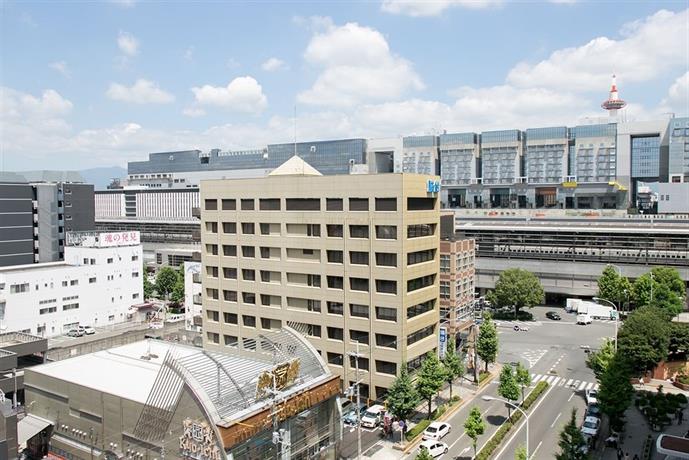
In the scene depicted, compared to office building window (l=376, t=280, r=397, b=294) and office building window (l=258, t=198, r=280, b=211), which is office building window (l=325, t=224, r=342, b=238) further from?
office building window (l=258, t=198, r=280, b=211)

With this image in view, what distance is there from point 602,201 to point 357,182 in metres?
136

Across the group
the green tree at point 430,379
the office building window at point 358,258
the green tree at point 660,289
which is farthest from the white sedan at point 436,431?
the green tree at point 660,289

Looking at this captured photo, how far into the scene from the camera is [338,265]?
51094 millimetres

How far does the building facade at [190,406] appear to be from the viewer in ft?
98.2

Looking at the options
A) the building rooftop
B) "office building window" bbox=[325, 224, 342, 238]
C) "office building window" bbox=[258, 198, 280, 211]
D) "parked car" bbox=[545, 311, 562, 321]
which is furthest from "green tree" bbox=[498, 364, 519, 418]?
"parked car" bbox=[545, 311, 562, 321]

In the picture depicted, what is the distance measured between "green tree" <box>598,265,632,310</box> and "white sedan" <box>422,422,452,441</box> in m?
50.1

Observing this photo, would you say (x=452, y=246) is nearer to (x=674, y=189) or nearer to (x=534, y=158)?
(x=674, y=189)

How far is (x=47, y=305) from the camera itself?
250ft

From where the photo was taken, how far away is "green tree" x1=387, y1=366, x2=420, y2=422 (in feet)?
138

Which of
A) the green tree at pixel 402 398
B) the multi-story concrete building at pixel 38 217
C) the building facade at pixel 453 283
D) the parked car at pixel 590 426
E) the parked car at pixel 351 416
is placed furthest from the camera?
the multi-story concrete building at pixel 38 217

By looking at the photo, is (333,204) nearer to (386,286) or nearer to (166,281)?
(386,286)

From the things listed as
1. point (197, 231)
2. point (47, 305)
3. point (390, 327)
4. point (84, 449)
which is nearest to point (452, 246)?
point (390, 327)

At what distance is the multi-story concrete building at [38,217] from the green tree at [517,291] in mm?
80130

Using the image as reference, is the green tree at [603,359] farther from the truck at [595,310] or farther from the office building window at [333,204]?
the truck at [595,310]
